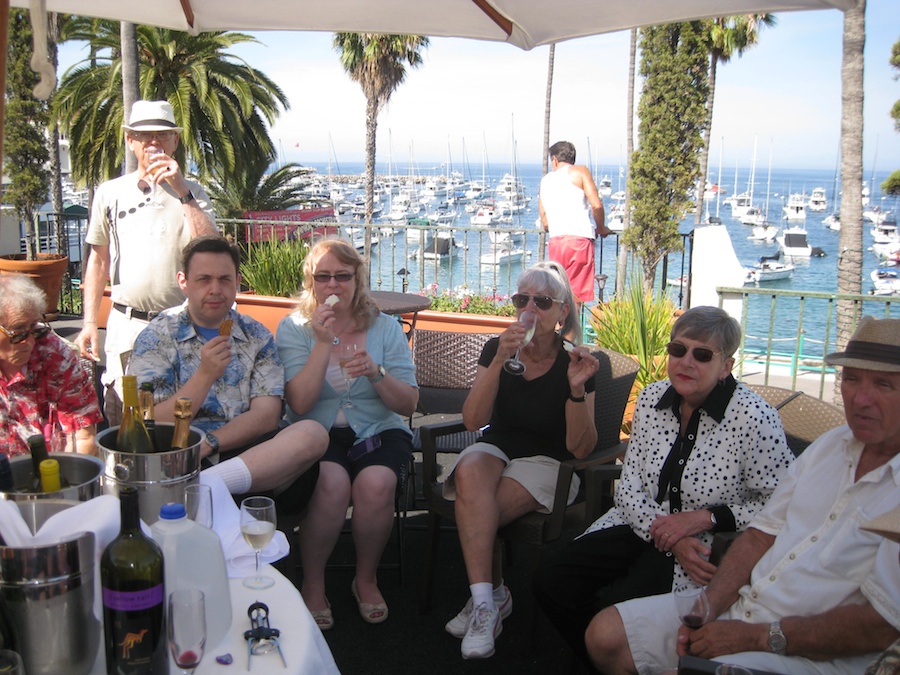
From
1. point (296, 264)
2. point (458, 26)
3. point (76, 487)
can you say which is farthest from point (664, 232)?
point (76, 487)

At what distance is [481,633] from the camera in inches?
106

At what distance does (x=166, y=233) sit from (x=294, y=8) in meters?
1.12

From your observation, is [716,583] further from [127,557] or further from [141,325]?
[141,325]

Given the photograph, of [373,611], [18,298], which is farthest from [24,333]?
[373,611]

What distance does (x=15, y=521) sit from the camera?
1157 millimetres

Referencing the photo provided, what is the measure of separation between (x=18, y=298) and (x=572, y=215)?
16.4 feet

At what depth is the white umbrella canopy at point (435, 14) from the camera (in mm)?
2791

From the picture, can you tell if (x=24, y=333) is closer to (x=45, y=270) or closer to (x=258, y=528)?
(x=258, y=528)

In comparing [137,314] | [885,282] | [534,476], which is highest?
[137,314]

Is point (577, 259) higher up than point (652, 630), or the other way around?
point (577, 259)

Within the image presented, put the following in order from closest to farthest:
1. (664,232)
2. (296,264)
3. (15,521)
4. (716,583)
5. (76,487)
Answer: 1. (15,521)
2. (76,487)
3. (716,583)
4. (296,264)
5. (664,232)

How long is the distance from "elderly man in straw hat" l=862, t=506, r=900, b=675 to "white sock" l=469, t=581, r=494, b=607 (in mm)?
1375

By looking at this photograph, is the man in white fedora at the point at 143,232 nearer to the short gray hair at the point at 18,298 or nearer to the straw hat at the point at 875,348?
the short gray hair at the point at 18,298

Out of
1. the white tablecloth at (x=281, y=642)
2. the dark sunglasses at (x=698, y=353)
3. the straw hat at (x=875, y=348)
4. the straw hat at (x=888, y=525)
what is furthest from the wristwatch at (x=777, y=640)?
the white tablecloth at (x=281, y=642)
